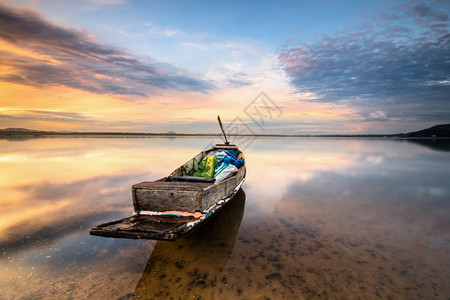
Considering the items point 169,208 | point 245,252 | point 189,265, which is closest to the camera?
point 189,265

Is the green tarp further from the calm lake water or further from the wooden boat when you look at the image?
the wooden boat

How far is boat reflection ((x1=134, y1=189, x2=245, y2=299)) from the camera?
3.74 m

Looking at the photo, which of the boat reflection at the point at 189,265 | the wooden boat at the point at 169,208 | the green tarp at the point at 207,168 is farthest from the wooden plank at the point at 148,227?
the green tarp at the point at 207,168

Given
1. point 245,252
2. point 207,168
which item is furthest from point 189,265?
point 207,168

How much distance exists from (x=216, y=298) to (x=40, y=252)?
4.25 meters

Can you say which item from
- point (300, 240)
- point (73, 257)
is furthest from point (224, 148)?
point (73, 257)

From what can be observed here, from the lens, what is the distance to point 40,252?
15.8 feet

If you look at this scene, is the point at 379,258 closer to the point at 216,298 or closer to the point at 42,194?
the point at 216,298

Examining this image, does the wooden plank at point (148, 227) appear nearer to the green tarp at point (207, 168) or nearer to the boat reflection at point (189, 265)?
the boat reflection at point (189, 265)

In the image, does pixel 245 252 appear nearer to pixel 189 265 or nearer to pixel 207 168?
pixel 189 265

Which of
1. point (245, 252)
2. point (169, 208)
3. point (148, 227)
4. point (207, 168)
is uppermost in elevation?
point (207, 168)

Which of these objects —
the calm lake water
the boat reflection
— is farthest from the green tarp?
the boat reflection

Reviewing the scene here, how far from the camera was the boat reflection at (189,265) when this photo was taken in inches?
147

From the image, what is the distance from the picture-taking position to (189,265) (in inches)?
176
